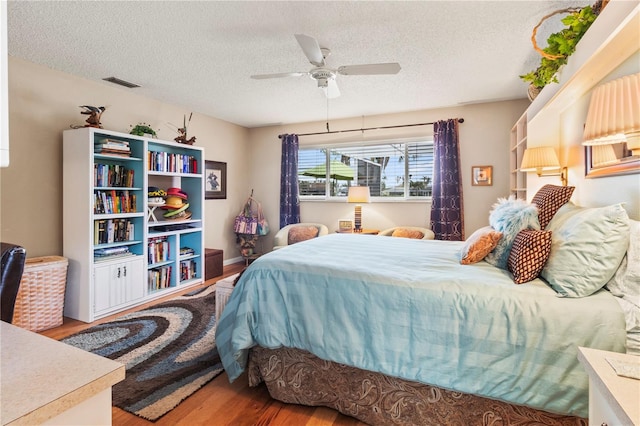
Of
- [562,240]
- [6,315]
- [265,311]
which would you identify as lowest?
[265,311]

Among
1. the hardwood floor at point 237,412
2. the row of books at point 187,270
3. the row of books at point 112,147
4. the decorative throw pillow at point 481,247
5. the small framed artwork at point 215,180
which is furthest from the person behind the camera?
the small framed artwork at point 215,180

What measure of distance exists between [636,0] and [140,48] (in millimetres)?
3272

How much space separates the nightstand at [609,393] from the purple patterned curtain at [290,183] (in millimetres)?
4828

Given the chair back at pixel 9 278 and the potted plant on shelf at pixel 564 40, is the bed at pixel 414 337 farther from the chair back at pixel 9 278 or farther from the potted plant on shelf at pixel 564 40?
the potted plant on shelf at pixel 564 40

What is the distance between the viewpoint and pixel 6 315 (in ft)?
4.42

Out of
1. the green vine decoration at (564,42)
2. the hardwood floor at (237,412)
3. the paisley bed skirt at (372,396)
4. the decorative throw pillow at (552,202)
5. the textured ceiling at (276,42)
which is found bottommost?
the hardwood floor at (237,412)

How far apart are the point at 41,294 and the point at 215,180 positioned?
2877 millimetres

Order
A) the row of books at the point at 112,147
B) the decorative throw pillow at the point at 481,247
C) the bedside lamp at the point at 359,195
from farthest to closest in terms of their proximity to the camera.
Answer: the bedside lamp at the point at 359,195
the row of books at the point at 112,147
the decorative throw pillow at the point at 481,247

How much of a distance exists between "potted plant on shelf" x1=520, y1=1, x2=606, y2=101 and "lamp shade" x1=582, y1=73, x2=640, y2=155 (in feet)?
3.32

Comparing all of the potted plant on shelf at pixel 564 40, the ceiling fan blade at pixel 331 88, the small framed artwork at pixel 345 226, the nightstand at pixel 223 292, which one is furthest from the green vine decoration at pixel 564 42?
the small framed artwork at pixel 345 226

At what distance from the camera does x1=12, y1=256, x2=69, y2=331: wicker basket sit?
9.32 feet

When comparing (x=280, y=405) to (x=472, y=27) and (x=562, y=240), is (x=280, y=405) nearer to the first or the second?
(x=562, y=240)

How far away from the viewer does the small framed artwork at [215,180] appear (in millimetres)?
5242

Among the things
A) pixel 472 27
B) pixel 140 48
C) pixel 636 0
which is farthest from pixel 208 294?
pixel 636 0
